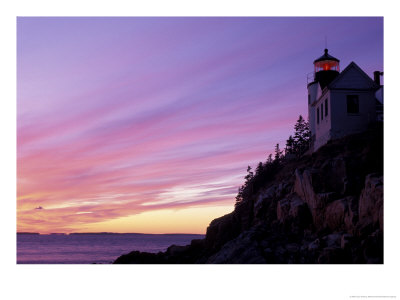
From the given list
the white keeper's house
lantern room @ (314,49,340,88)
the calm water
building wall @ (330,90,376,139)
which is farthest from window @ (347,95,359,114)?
the calm water

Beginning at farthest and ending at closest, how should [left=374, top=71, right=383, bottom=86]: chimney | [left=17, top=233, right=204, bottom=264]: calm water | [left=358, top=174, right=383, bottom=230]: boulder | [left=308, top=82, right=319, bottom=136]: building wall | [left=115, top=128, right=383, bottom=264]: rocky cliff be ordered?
[left=17, top=233, right=204, bottom=264]: calm water, [left=308, top=82, right=319, bottom=136]: building wall, [left=374, top=71, right=383, bottom=86]: chimney, [left=115, top=128, right=383, bottom=264]: rocky cliff, [left=358, top=174, right=383, bottom=230]: boulder

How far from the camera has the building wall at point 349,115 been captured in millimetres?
22781

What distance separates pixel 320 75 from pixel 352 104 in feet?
18.5

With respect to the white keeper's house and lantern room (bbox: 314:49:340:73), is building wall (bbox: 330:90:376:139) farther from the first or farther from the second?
lantern room (bbox: 314:49:340:73)

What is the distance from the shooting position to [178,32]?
16969 millimetres

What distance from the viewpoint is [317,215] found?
18.0 meters

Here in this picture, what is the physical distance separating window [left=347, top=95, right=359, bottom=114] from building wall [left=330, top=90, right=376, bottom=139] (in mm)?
157

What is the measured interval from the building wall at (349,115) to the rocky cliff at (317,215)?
102 cm

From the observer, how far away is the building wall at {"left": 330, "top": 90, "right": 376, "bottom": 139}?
2278 cm
